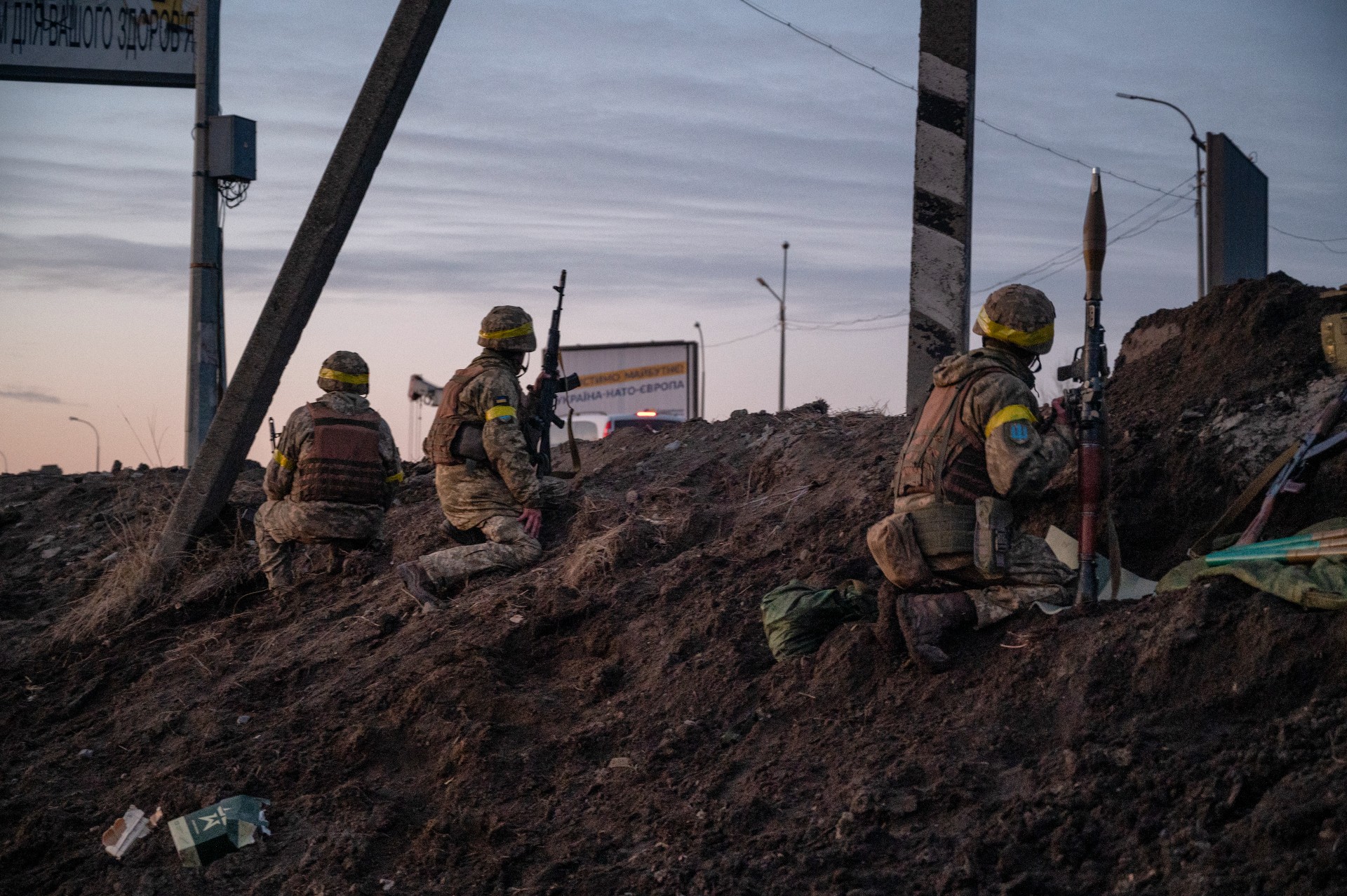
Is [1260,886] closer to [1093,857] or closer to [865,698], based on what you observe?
[1093,857]

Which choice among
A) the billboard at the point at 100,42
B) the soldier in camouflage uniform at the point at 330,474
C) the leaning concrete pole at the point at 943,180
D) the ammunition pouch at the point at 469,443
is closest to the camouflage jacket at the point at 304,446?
the soldier in camouflage uniform at the point at 330,474

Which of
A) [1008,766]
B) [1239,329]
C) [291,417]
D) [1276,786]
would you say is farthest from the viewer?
[291,417]

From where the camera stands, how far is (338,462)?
28.0ft

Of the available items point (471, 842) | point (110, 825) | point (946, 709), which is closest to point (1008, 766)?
point (946, 709)

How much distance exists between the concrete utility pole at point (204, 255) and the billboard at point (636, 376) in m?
15.5

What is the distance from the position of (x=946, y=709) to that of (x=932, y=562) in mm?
678

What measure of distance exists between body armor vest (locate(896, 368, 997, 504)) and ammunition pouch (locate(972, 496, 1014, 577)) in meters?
0.08

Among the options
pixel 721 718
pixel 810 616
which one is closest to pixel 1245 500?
pixel 810 616

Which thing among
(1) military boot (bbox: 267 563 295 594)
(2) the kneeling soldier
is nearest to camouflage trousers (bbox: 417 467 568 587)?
(1) military boot (bbox: 267 563 295 594)

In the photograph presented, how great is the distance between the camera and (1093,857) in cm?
392

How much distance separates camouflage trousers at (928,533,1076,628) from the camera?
17.2ft

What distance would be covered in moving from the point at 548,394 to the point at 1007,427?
469 centimetres

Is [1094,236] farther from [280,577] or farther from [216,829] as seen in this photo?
[280,577]

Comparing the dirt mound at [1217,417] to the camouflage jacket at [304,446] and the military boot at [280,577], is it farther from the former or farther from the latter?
the military boot at [280,577]
